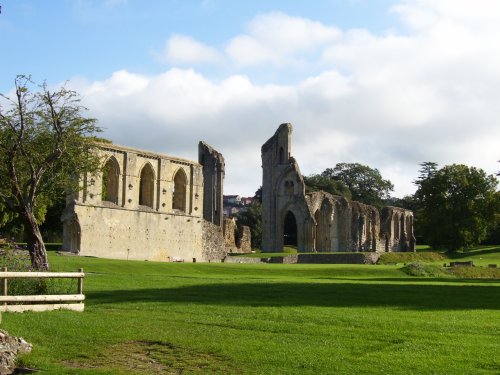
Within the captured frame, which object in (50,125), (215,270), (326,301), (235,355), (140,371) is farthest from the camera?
(215,270)

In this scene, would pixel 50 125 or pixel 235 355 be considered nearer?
pixel 235 355

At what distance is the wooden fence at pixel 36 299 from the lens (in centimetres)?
1347

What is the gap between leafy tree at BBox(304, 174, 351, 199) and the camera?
101688 millimetres

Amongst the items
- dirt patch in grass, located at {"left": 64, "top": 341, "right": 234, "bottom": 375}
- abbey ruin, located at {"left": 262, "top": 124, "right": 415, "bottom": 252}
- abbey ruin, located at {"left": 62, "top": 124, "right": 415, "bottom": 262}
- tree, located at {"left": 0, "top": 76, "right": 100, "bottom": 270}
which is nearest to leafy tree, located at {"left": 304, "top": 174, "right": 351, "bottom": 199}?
abbey ruin, located at {"left": 262, "top": 124, "right": 415, "bottom": 252}

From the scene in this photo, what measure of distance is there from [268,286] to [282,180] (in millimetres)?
45302

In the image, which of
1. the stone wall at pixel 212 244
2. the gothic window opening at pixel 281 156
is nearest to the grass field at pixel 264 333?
the stone wall at pixel 212 244

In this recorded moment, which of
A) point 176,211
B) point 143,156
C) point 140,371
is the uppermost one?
point 143,156

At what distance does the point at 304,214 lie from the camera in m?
63.8

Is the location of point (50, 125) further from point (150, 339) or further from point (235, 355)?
point (235, 355)

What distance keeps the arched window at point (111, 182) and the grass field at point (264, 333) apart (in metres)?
25.0

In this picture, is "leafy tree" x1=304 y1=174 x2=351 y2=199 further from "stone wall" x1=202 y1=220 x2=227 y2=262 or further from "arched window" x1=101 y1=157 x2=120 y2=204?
"arched window" x1=101 y1=157 x2=120 y2=204

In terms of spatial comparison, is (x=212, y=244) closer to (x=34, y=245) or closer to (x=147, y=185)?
(x=147, y=185)

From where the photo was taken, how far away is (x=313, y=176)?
350 feet

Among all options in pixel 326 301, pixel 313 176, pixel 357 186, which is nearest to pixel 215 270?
pixel 326 301
